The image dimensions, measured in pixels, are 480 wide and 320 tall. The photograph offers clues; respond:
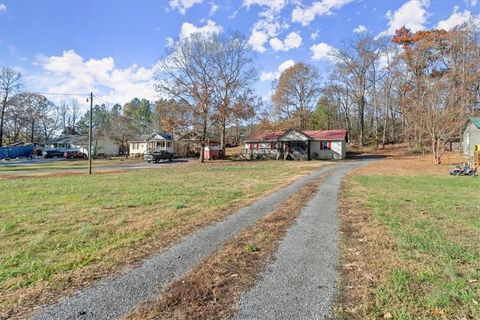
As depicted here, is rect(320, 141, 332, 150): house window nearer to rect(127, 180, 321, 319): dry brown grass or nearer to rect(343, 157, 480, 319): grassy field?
rect(343, 157, 480, 319): grassy field

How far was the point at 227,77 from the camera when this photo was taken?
1592 inches

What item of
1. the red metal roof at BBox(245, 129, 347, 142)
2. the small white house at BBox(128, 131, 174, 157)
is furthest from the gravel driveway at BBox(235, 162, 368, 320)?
the small white house at BBox(128, 131, 174, 157)

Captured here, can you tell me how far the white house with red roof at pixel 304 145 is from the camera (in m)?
40.8

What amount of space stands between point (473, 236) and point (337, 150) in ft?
116

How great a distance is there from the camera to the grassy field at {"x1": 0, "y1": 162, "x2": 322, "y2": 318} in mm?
4379

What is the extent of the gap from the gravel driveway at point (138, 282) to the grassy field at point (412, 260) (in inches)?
88.8

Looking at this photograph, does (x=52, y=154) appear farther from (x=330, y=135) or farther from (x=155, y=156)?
(x=330, y=135)

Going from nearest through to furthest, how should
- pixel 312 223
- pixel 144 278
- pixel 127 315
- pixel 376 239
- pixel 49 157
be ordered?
pixel 127 315, pixel 144 278, pixel 376 239, pixel 312 223, pixel 49 157

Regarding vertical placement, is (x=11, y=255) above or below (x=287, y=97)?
below

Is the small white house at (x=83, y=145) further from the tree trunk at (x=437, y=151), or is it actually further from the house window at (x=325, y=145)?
the tree trunk at (x=437, y=151)

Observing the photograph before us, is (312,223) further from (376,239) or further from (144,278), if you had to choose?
(144,278)

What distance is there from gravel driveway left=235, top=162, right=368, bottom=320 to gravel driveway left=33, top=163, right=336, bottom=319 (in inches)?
45.2

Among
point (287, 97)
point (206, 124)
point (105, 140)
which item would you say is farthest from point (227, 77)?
point (105, 140)

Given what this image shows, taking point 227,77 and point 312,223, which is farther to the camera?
point 227,77
